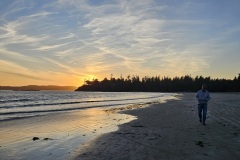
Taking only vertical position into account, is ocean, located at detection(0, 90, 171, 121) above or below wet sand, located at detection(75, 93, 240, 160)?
below

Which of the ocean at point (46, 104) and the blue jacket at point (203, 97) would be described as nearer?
the blue jacket at point (203, 97)

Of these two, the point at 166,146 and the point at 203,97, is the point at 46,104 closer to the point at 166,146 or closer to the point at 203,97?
the point at 203,97

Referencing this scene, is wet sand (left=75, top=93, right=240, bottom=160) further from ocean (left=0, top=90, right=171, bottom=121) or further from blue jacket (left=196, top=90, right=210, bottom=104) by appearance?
ocean (left=0, top=90, right=171, bottom=121)

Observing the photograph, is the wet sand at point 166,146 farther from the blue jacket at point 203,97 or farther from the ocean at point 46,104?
the ocean at point 46,104

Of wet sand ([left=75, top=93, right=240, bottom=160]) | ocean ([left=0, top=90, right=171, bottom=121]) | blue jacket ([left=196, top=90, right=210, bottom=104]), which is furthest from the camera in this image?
ocean ([left=0, top=90, right=171, bottom=121])

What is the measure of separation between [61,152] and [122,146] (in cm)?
222

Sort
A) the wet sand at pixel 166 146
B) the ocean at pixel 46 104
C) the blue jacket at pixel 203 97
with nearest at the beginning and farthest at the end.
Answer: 1. the wet sand at pixel 166 146
2. the blue jacket at pixel 203 97
3. the ocean at pixel 46 104

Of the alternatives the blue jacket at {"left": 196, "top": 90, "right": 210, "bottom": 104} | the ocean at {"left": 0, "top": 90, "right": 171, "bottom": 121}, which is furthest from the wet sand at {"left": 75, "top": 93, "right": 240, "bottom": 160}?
the ocean at {"left": 0, "top": 90, "right": 171, "bottom": 121}

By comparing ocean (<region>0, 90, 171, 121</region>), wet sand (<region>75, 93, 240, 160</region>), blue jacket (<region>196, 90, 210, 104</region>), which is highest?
blue jacket (<region>196, 90, 210, 104</region>)

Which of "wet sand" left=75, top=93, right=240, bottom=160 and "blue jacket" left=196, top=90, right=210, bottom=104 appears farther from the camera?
"blue jacket" left=196, top=90, right=210, bottom=104

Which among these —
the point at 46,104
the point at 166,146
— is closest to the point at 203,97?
the point at 166,146

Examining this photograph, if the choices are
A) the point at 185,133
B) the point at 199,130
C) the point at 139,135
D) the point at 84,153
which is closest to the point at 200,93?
the point at 199,130

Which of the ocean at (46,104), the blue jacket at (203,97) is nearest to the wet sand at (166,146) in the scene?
the blue jacket at (203,97)

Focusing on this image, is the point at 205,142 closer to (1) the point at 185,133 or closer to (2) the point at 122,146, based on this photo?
(1) the point at 185,133
